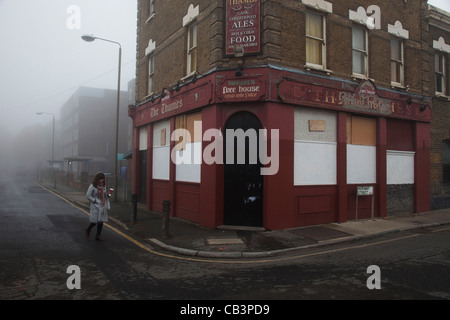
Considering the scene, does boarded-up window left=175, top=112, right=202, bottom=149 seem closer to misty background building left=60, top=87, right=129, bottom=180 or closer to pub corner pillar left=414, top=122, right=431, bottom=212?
pub corner pillar left=414, top=122, right=431, bottom=212

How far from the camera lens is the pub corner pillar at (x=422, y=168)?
45.3 ft

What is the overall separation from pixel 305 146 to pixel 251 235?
3659mm

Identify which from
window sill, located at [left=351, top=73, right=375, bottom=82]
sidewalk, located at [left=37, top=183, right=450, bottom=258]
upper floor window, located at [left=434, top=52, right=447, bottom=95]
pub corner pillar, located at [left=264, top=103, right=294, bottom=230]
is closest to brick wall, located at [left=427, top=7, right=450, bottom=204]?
upper floor window, located at [left=434, top=52, right=447, bottom=95]

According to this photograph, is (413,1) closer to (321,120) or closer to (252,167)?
(321,120)

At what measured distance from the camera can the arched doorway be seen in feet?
33.2

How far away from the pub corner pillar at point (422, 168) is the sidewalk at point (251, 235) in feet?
4.30

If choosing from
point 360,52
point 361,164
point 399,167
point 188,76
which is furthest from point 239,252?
point 360,52

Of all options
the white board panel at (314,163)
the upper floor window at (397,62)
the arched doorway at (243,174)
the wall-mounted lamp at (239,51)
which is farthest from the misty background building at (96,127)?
the upper floor window at (397,62)

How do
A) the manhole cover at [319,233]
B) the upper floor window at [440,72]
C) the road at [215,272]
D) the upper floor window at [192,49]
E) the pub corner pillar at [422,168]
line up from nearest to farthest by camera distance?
1. the road at [215,272]
2. the manhole cover at [319,233]
3. the upper floor window at [192,49]
4. the pub corner pillar at [422,168]
5. the upper floor window at [440,72]

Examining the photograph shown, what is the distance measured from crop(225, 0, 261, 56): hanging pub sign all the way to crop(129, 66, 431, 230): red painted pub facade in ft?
2.64

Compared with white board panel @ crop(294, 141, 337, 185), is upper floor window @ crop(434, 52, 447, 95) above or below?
above

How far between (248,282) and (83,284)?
2775 millimetres

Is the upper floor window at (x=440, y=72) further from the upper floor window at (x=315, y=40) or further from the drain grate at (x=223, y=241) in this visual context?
the drain grate at (x=223, y=241)
